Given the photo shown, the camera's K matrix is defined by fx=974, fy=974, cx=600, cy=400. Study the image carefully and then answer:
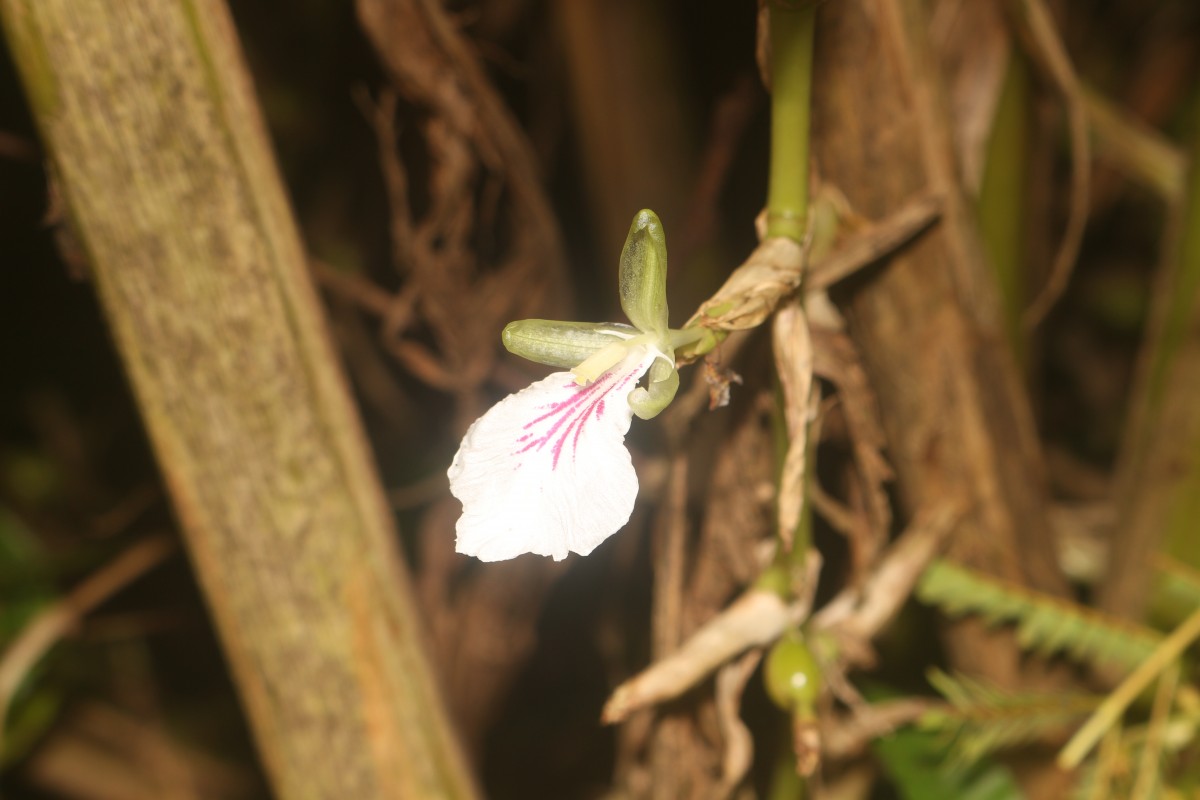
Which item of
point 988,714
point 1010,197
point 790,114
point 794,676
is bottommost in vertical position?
point 988,714

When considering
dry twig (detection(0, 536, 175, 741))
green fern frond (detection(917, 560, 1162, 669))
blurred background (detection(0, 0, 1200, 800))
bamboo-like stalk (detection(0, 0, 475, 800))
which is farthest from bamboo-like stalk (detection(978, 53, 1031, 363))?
dry twig (detection(0, 536, 175, 741))

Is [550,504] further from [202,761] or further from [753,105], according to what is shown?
[202,761]


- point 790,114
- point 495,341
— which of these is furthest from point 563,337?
point 495,341

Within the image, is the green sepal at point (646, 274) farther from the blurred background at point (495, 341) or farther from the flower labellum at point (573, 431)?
the blurred background at point (495, 341)

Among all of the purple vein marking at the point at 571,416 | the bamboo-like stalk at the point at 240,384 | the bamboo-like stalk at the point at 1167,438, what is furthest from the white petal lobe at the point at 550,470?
the bamboo-like stalk at the point at 1167,438

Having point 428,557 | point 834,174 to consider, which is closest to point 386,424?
point 428,557

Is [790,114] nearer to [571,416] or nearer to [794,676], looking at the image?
[571,416]
